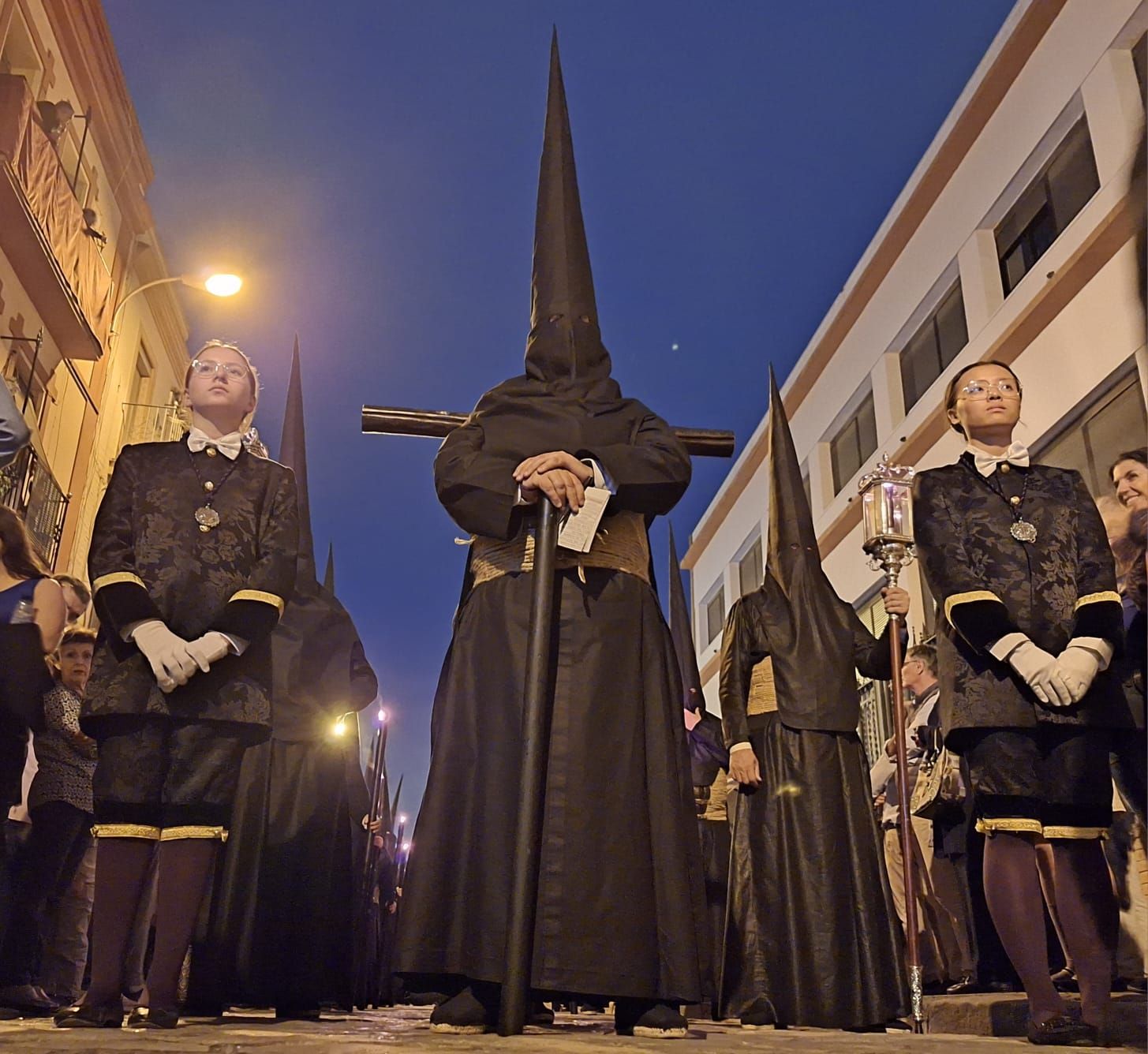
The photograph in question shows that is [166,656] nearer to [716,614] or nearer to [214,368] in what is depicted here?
[214,368]

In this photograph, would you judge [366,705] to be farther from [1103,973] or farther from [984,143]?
[984,143]

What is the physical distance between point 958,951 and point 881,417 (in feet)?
29.9

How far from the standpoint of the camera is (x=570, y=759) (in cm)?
282

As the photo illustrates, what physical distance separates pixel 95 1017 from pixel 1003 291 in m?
11.6

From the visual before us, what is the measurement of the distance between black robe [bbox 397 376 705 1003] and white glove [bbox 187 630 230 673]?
1.93 ft

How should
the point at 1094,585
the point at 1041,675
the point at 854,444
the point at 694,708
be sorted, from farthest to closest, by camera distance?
the point at 854,444, the point at 694,708, the point at 1094,585, the point at 1041,675

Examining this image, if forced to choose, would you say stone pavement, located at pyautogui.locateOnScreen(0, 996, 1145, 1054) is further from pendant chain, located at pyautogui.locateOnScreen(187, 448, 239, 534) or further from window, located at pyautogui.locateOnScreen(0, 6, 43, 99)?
window, located at pyautogui.locateOnScreen(0, 6, 43, 99)

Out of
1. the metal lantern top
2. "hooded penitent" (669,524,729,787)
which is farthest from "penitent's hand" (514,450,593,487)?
the metal lantern top

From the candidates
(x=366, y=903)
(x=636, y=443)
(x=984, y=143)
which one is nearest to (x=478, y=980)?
(x=636, y=443)

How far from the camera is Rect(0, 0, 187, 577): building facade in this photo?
1058 centimetres

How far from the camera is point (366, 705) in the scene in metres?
4.99

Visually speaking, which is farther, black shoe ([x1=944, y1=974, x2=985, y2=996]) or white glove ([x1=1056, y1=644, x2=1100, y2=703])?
black shoe ([x1=944, y1=974, x2=985, y2=996])

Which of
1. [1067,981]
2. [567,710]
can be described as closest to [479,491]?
[567,710]

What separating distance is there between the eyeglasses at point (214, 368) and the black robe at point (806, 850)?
8.26 ft
